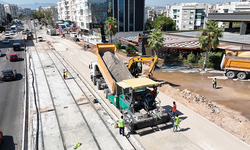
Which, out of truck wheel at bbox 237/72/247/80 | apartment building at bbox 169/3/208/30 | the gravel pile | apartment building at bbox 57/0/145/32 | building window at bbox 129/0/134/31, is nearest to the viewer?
the gravel pile

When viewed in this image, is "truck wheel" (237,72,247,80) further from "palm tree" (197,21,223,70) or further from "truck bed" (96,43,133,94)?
"truck bed" (96,43,133,94)

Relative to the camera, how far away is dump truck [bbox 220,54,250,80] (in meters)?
23.2

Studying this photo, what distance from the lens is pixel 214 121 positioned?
14.3 meters

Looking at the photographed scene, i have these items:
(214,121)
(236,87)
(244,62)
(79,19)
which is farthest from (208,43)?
(79,19)

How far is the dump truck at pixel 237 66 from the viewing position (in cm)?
2325

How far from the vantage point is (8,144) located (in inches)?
472

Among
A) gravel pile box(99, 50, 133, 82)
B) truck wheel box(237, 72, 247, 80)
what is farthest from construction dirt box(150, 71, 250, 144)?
gravel pile box(99, 50, 133, 82)

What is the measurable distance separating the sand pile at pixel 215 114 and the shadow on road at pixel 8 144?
14.3 metres

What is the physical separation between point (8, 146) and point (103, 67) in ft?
34.8

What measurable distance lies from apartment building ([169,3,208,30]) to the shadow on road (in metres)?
99.8

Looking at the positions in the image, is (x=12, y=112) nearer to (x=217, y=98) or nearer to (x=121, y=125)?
(x=121, y=125)

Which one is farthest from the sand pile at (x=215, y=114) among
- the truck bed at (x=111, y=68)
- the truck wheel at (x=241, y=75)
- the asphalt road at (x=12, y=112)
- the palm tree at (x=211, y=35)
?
the asphalt road at (x=12, y=112)

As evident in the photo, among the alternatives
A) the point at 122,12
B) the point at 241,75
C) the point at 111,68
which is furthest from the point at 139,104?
the point at 122,12

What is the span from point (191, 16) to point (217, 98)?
290 feet
